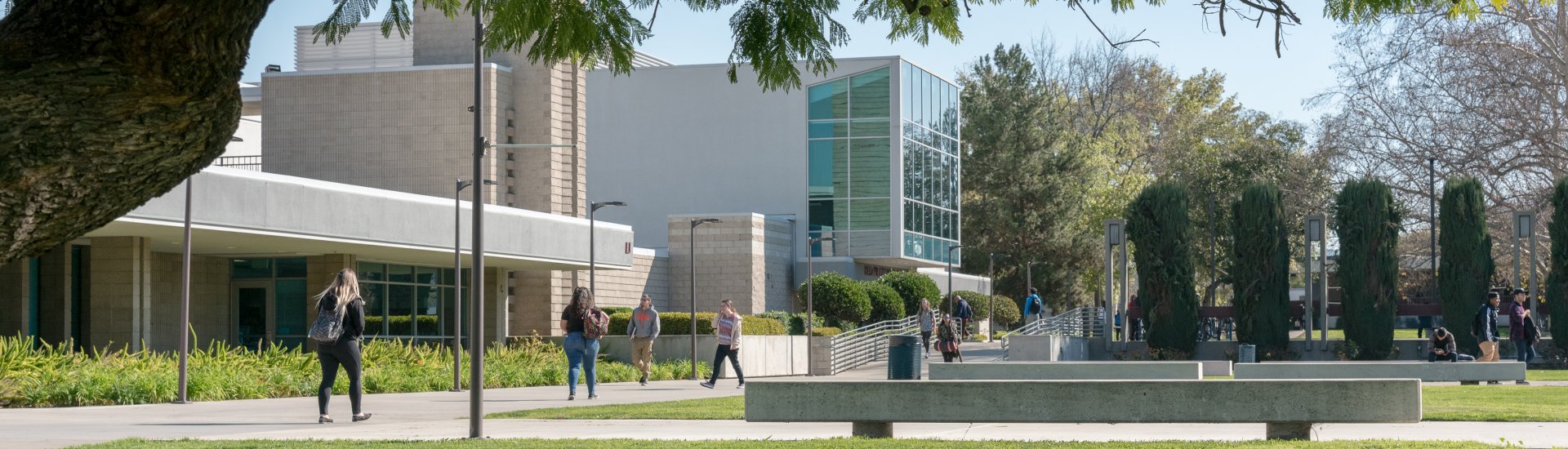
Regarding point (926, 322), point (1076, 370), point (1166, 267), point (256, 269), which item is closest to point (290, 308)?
point (256, 269)

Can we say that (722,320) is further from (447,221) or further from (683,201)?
(683,201)

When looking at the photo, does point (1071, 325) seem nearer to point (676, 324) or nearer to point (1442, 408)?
point (676, 324)

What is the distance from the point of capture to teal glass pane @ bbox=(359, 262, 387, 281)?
33031 mm

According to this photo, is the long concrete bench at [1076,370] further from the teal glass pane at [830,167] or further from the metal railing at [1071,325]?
the teal glass pane at [830,167]

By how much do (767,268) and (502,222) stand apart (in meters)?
18.6

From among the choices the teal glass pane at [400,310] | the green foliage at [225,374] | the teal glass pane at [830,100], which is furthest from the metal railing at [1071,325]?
the teal glass pane at [400,310]

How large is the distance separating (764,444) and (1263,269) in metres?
27.7

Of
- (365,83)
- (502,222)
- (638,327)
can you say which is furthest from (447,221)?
(365,83)

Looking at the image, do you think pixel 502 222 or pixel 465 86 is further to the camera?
pixel 465 86

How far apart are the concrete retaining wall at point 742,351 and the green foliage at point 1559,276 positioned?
16.3 meters

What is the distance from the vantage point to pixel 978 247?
72562mm

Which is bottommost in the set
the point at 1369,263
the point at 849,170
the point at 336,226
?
the point at 1369,263

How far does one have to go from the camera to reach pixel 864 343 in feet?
137

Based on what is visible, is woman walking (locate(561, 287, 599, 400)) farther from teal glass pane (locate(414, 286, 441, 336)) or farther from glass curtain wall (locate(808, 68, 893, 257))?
glass curtain wall (locate(808, 68, 893, 257))
